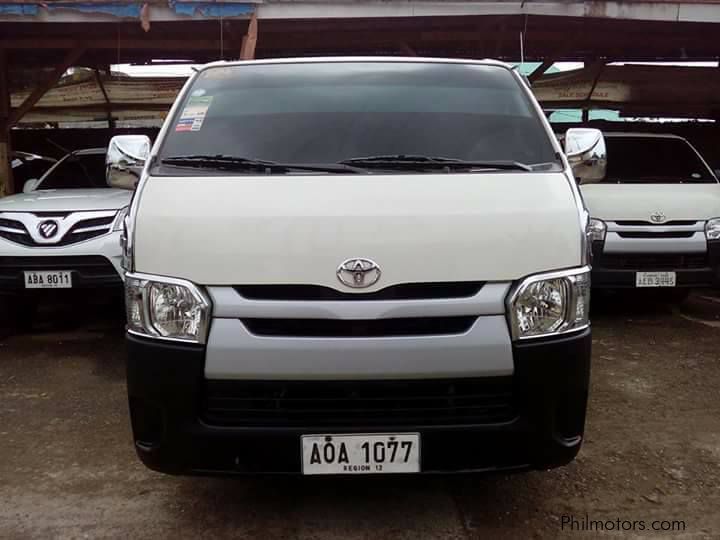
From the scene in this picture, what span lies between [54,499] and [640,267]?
4715 millimetres

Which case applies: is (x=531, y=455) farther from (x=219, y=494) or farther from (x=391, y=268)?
(x=219, y=494)

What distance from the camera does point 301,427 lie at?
7.79 ft

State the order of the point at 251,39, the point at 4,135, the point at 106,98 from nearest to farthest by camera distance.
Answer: the point at 251,39, the point at 4,135, the point at 106,98

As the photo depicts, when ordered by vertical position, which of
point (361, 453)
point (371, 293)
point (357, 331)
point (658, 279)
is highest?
point (371, 293)

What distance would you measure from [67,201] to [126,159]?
2.42 metres

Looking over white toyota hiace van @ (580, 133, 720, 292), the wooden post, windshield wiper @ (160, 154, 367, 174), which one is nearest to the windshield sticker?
windshield wiper @ (160, 154, 367, 174)

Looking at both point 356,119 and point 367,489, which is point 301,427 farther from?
point 356,119

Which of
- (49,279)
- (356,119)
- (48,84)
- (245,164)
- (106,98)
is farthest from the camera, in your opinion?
(106,98)

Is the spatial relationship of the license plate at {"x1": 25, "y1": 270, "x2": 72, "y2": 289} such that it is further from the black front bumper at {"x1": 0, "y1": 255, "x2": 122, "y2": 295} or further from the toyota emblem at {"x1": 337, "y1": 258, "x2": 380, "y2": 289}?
the toyota emblem at {"x1": 337, "y1": 258, "x2": 380, "y2": 289}

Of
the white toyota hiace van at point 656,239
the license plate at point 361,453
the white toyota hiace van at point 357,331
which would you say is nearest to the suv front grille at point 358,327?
the white toyota hiace van at point 357,331

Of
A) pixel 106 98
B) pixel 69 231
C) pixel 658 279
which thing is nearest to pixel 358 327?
pixel 69 231

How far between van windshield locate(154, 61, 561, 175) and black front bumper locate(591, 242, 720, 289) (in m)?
2.86

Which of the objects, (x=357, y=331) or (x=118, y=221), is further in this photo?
(x=118, y=221)

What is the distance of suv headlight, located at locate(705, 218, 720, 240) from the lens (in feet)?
18.8
